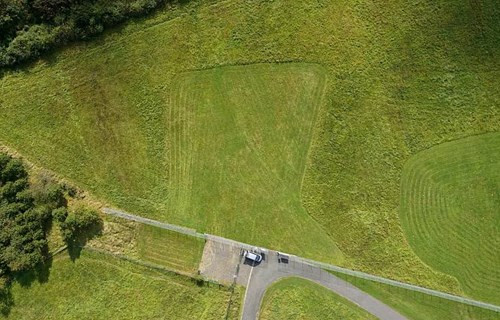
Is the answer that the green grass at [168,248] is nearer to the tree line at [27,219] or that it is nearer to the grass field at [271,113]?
the grass field at [271,113]

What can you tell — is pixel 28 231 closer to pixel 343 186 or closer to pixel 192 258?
pixel 192 258

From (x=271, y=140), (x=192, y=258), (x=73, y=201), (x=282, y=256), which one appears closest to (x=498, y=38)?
(x=271, y=140)

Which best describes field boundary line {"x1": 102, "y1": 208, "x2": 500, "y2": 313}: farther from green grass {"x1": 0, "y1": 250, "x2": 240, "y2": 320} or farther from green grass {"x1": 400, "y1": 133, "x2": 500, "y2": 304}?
green grass {"x1": 0, "y1": 250, "x2": 240, "y2": 320}

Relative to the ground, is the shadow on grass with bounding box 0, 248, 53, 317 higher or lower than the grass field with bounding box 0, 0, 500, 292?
lower

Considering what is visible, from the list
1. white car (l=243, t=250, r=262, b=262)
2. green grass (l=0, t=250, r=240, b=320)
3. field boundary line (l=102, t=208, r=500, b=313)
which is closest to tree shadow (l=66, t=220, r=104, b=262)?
green grass (l=0, t=250, r=240, b=320)

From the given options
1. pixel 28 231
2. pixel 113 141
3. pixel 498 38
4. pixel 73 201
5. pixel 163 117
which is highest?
pixel 498 38

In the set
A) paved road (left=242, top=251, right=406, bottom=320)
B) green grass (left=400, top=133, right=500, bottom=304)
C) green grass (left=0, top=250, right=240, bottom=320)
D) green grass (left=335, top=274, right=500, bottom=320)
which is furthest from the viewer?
green grass (left=400, top=133, right=500, bottom=304)

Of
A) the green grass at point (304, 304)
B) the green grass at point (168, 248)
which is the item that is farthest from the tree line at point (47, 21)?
the green grass at point (304, 304)

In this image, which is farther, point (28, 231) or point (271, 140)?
point (271, 140)
